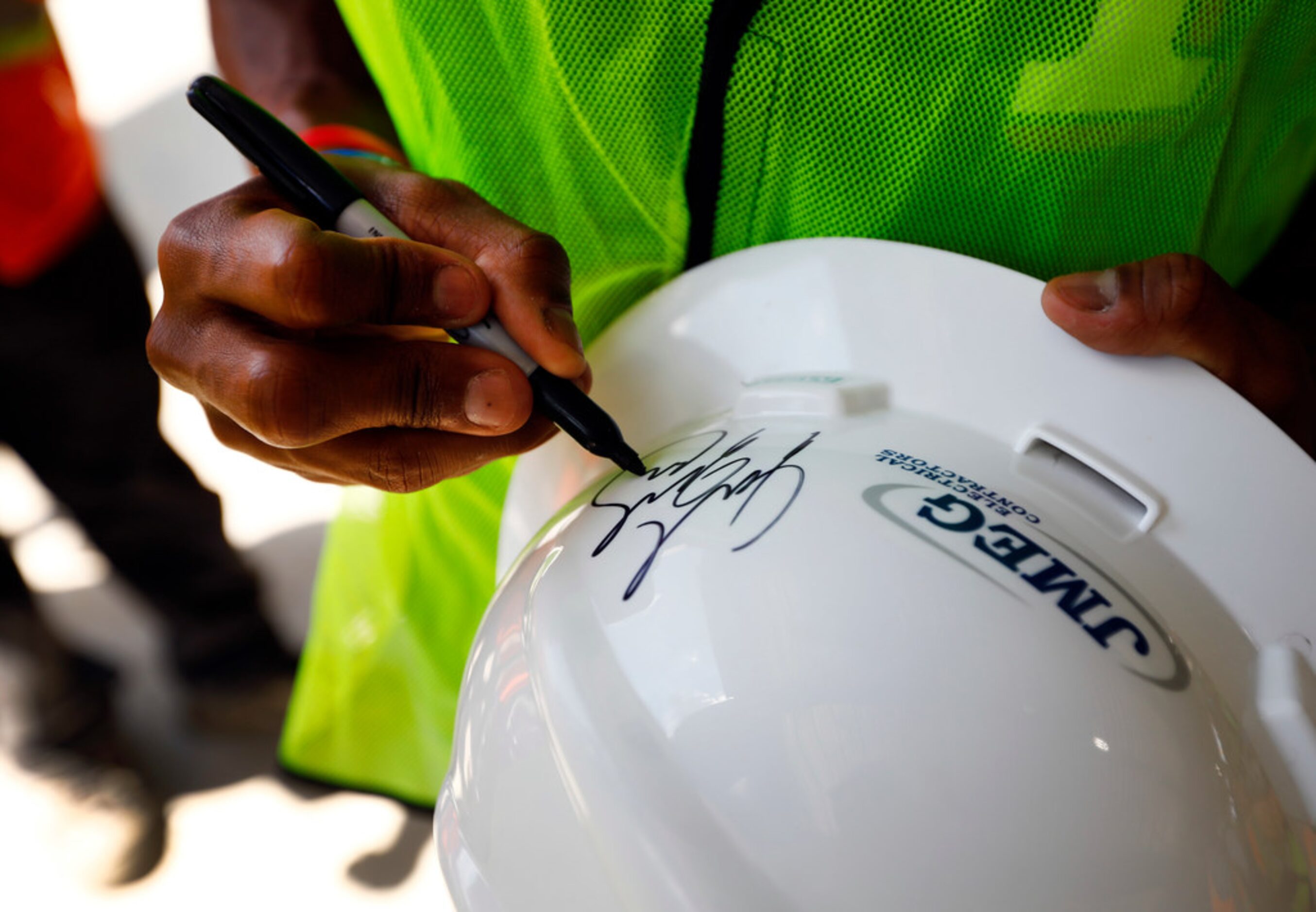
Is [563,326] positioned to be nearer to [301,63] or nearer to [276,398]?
[276,398]

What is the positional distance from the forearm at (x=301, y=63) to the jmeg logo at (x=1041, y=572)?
526 millimetres

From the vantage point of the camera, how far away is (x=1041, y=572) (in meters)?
0.35

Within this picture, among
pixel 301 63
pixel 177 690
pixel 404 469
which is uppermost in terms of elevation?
pixel 301 63

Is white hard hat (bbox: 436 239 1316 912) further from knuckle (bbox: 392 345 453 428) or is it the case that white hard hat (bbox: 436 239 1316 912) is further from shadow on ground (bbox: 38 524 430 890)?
shadow on ground (bbox: 38 524 430 890)

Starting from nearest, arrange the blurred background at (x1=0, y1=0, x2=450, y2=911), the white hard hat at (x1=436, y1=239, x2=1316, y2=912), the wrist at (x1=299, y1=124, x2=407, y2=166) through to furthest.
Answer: the white hard hat at (x1=436, y1=239, x2=1316, y2=912) → the wrist at (x1=299, y1=124, x2=407, y2=166) → the blurred background at (x1=0, y1=0, x2=450, y2=911)

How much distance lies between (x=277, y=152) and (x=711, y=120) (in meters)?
0.21

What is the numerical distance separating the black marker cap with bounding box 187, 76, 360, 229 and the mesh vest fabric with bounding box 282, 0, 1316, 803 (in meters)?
0.09

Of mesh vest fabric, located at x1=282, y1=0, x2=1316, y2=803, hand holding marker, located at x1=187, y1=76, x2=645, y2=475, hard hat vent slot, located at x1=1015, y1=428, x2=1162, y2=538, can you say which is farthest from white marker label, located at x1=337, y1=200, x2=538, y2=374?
hard hat vent slot, located at x1=1015, y1=428, x2=1162, y2=538

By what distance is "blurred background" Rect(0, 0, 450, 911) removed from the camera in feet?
4.87

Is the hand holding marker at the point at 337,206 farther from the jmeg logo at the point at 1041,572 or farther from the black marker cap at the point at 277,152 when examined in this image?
the jmeg logo at the point at 1041,572

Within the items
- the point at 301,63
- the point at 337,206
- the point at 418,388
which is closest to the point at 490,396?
the point at 418,388

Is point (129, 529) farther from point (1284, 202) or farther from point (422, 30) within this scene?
point (1284, 202)

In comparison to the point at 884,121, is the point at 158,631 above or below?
below
